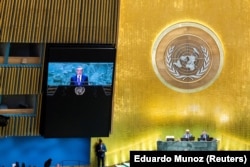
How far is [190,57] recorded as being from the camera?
15.6 metres

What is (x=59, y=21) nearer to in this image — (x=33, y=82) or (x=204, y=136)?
(x=33, y=82)

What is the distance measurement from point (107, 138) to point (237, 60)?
6.12 metres

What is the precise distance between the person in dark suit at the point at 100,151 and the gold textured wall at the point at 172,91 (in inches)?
12.1

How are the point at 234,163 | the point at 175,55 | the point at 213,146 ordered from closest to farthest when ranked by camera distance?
the point at 234,163, the point at 213,146, the point at 175,55

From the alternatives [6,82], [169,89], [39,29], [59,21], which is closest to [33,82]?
[6,82]

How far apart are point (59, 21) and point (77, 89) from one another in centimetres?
245

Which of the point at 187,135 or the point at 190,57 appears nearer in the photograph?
the point at 187,135

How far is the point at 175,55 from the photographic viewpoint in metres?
15.6

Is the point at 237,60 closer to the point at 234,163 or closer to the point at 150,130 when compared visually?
the point at 150,130

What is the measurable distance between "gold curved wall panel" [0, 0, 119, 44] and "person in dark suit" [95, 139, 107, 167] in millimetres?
3901

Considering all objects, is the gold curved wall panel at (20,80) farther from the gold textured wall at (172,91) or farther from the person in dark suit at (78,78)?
the gold textured wall at (172,91)

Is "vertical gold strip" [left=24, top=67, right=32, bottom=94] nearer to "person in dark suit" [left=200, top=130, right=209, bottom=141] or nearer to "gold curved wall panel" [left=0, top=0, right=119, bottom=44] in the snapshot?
"gold curved wall panel" [left=0, top=0, right=119, bottom=44]

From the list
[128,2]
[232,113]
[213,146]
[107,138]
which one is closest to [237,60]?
[232,113]

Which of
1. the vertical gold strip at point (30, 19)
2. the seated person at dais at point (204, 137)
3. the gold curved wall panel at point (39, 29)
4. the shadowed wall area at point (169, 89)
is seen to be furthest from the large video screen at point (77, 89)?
the seated person at dais at point (204, 137)
